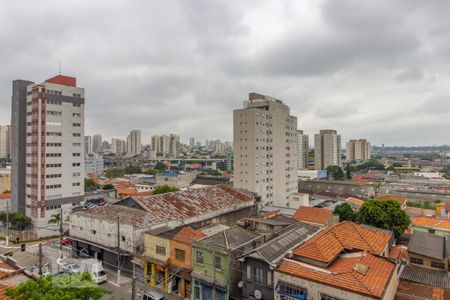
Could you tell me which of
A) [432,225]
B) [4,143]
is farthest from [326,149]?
[4,143]

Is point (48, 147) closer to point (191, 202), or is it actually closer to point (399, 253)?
point (191, 202)

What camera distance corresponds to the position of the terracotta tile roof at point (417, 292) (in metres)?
18.8

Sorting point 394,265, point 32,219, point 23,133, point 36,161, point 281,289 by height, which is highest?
point 23,133

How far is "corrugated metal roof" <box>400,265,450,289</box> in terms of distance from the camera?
2139 centimetres

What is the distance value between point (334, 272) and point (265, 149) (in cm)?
4750

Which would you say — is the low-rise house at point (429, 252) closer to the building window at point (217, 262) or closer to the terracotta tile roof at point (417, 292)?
the terracotta tile roof at point (417, 292)

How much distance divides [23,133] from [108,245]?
36.9 metres

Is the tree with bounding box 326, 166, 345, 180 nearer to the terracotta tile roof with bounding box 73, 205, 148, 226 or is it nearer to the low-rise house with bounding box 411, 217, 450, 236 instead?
the low-rise house with bounding box 411, 217, 450, 236

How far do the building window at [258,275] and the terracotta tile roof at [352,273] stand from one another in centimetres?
170

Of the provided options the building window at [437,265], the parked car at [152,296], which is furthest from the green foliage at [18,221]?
the building window at [437,265]

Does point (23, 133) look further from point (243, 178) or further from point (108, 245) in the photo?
point (243, 178)

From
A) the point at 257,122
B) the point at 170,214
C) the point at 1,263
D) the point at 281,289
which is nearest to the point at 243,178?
the point at 257,122

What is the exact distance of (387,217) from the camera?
35312 mm

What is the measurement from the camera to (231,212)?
42812 millimetres
